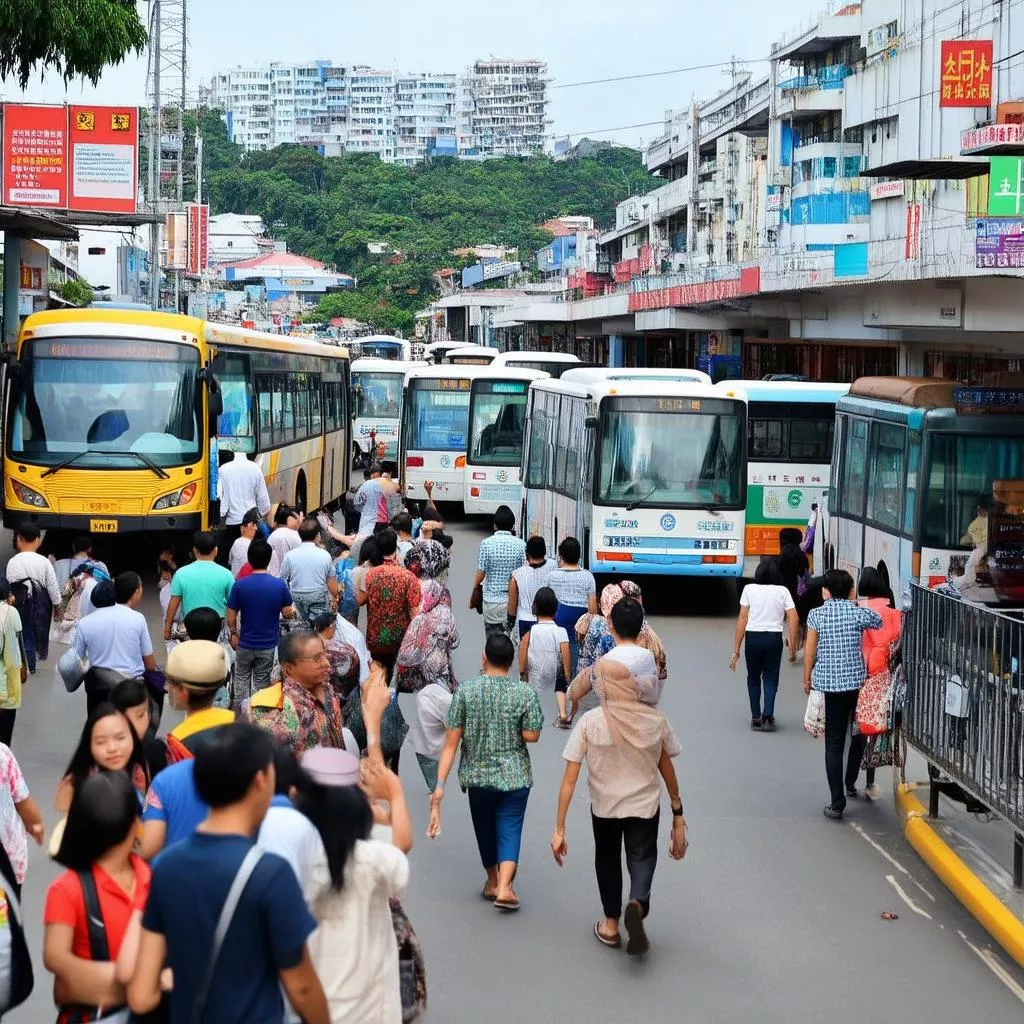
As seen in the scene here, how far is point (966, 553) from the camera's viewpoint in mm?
15852

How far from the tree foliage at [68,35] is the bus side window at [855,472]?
11721 millimetres

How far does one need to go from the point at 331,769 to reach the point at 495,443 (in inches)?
987

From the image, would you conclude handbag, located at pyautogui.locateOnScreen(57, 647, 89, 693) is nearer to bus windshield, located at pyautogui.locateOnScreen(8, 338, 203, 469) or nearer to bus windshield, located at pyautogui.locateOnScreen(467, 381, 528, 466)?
bus windshield, located at pyautogui.locateOnScreen(8, 338, 203, 469)

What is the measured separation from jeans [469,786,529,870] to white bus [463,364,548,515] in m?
21.1

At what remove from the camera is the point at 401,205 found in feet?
570

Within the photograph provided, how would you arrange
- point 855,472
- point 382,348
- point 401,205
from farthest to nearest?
point 401,205
point 382,348
point 855,472

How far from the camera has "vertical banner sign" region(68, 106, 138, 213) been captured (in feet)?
135

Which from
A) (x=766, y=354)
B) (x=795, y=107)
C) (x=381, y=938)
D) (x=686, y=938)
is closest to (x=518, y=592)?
(x=686, y=938)

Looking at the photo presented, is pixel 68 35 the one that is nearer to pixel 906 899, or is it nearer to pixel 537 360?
pixel 906 899

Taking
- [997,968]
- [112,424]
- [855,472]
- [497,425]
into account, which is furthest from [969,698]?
[497,425]

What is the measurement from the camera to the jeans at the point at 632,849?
7938 mm

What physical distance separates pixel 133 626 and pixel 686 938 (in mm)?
3753

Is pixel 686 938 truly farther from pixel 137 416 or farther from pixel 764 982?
pixel 137 416

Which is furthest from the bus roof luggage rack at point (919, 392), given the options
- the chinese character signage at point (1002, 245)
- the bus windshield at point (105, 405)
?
the bus windshield at point (105, 405)
